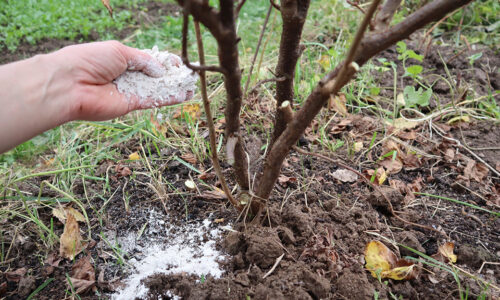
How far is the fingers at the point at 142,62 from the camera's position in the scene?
153 centimetres

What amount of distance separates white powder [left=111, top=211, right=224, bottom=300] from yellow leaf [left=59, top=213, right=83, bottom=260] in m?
0.18

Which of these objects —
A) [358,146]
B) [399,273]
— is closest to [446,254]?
[399,273]

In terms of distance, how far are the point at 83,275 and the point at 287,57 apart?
3.74 ft

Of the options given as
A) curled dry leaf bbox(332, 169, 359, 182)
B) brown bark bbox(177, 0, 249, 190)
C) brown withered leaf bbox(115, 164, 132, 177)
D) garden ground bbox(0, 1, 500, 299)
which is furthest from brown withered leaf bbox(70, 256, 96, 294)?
curled dry leaf bbox(332, 169, 359, 182)

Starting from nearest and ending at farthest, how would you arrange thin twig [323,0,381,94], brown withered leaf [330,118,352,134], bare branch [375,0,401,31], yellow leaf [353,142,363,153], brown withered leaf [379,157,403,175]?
thin twig [323,0,381,94] < bare branch [375,0,401,31] < brown withered leaf [379,157,403,175] < yellow leaf [353,142,363,153] < brown withered leaf [330,118,352,134]

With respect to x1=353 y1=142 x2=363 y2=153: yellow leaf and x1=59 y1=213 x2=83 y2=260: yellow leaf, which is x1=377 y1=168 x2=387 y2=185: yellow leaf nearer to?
x1=353 y1=142 x2=363 y2=153: yellow leaf

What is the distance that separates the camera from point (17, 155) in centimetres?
238

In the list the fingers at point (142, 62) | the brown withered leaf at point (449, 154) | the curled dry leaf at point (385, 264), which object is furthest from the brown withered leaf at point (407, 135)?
the fingers at point (142, 62)

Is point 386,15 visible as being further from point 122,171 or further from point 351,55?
point 122,171

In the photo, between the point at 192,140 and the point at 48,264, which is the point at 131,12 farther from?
the point at 48,264

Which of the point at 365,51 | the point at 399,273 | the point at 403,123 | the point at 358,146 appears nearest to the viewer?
the point at 365,51

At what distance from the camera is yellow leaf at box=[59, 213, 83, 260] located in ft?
4.66

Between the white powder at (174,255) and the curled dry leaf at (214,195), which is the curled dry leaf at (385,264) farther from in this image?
the curled dry leaf at (214,195)

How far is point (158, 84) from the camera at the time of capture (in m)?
1.59
